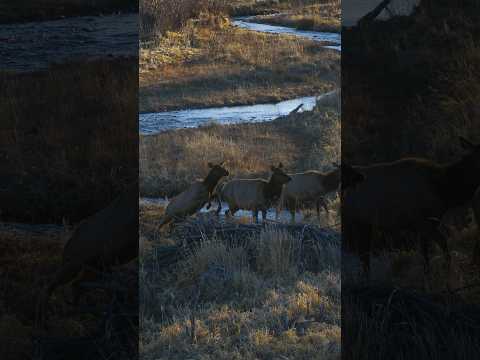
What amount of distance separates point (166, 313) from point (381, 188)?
90.6 inches

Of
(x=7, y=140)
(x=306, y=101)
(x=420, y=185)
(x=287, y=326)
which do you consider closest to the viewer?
(x=7, y=140)

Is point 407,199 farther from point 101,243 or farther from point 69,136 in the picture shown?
point 69,136

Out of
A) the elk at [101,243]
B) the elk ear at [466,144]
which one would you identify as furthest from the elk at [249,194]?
the elk ear at [466,144]

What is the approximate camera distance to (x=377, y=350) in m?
5.96

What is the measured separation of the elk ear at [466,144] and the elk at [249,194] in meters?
1.88

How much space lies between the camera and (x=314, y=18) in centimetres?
798

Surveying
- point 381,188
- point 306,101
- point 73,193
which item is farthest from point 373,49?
point 73,193

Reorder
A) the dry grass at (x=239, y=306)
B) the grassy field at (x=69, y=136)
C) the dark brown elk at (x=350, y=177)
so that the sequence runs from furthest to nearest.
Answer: the dry grass at (x=239, y=306) → the dark brown elk at (x=350, y=177) → the grassy field at (x=69, y=136)

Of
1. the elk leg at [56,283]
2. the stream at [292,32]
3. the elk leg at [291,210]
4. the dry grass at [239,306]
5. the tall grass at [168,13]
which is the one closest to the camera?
the elk leg at [56,283]

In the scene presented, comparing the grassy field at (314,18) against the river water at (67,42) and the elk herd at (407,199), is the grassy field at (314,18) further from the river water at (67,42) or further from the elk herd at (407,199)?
the river water at (67,42)

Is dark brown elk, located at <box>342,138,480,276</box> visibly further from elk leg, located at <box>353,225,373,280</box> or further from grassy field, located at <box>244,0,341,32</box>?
grassy field, located at <box>244,0,341,32</box>

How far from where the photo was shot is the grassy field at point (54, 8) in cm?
565

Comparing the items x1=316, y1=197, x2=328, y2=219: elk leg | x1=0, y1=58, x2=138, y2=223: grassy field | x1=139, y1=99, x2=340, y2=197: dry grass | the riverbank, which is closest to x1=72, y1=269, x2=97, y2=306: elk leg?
x1=0, y1=58, x2=138, y2=223: grassy field

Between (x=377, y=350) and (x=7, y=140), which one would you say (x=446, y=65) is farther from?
(x=7, y=140)
